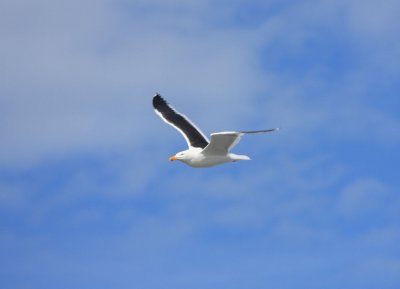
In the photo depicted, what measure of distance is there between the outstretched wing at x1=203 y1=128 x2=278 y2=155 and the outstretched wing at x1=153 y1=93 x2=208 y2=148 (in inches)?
132

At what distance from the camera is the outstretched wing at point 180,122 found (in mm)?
33281

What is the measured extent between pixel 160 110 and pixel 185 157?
501cm

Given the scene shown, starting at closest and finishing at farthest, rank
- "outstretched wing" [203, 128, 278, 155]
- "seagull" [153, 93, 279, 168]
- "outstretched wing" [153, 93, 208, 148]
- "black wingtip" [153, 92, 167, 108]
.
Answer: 1. "outstretched wing" [203, 128, 278, 155]
2. "seagull" [153, 93, 279, 168]
3. "outstretched wing" [153, 93, 208, 148]
4. "black wingtip" [153, 92, 167, 108]

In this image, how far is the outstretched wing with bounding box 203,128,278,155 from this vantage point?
27781 mm

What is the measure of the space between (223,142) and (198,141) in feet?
15.1

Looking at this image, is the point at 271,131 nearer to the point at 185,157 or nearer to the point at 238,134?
the point at 238,134

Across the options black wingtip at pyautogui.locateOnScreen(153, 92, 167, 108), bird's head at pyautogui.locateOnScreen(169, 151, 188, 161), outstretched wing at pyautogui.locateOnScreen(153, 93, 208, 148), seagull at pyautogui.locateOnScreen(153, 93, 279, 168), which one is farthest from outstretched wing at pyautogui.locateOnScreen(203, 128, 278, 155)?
black wingtip at pyautogui.locateOnScreen(153, 92, 167, 108)

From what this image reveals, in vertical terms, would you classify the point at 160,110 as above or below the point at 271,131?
above

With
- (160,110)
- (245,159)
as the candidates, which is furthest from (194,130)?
(245,159)

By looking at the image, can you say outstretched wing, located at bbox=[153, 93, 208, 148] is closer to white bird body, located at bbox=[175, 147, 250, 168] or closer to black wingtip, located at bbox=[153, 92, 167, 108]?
black wingtip, located at bbox=[153, 92, 167, 108]

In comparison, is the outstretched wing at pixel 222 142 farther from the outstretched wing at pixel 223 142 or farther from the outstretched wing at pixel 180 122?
the outstretched wing at pixel 180 122

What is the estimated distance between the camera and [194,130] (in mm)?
34000

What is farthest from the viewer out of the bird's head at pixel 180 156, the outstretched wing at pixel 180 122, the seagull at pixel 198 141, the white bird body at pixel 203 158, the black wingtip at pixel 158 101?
the black wingtip at pixel 158 101

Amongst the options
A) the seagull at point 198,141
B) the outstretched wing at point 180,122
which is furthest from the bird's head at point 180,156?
the outstretched wing at point 180,122
